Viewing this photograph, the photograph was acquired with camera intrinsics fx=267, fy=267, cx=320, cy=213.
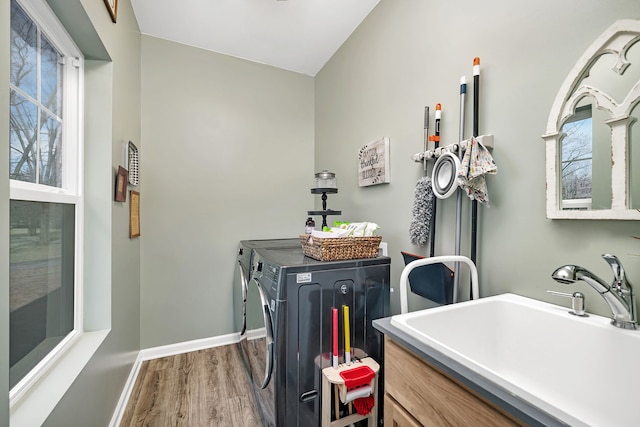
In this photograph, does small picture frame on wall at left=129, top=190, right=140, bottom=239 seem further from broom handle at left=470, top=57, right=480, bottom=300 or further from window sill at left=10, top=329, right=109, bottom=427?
broom handle at left=470, top=57, right=480, bottom=300

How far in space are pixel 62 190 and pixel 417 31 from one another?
2.07 m

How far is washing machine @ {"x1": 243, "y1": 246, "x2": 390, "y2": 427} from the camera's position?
123cm

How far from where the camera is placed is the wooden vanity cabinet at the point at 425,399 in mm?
612

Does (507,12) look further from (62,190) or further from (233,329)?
(233,329)

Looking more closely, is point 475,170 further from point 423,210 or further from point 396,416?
point 396,416

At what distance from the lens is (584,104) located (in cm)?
89

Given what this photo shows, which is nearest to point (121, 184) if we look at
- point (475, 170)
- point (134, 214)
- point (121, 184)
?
point (121, 184)

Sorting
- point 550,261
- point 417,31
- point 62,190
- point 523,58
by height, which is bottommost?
point 550,261

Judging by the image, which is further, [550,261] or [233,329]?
[233,329]

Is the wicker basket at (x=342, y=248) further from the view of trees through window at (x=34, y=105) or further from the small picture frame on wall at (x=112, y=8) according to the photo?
the small picture frame on wall at (x=112, y=8)

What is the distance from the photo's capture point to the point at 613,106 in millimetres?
819

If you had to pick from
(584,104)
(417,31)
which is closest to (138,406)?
(584,104)

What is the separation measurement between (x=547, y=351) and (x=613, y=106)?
80 cm

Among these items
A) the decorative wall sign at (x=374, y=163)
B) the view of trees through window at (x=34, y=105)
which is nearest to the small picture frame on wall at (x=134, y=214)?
the view of trees through window at (x=34, y=105)
